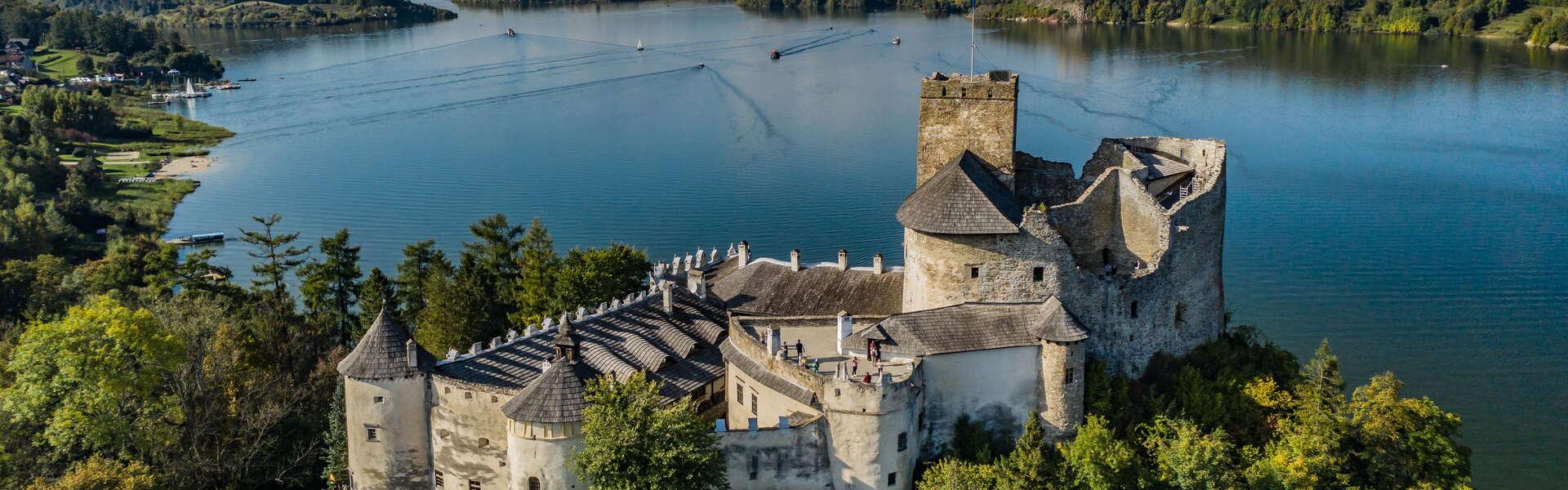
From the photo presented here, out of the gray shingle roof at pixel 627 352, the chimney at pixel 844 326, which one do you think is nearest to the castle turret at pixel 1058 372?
the chimney at pixel 844 326

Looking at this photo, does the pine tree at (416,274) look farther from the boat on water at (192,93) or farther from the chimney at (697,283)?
the boat on water at (192,93)

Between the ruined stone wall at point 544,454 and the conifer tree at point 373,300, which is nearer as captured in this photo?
the ruined stone wall at point 544,454

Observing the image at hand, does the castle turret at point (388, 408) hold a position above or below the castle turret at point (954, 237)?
below

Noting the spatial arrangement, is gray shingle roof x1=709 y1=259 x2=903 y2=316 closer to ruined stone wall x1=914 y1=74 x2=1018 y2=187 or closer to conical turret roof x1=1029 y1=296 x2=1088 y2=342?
ruined stone wall x1=914 y1=74 x2=1018 y2=187

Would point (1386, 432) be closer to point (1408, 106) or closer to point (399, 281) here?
point (399, 281)

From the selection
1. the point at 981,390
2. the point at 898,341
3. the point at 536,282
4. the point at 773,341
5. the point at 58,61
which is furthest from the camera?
the point at 58,61

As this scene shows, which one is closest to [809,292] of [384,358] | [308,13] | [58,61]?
[384,358]

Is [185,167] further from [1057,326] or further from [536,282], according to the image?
[1057,326]
